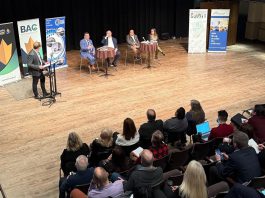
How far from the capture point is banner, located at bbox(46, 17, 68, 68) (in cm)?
1026

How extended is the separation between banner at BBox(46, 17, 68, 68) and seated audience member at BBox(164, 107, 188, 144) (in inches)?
206

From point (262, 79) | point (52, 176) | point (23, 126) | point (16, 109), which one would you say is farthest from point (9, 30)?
point (262, 79)

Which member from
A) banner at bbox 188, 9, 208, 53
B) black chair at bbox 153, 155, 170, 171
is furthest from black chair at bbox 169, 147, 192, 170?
banner at bbox 188, 9, 208, 53

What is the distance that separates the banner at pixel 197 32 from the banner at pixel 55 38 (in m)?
4.39

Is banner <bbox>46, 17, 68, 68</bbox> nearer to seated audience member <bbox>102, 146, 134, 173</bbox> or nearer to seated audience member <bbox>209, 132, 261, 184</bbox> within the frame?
seated audience member <bbox>102, 146, 134, 173</bbox>

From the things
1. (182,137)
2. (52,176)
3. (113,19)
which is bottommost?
(52,176)

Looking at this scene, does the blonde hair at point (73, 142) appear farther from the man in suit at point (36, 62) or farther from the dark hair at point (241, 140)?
the man in suit at point (36, 62)

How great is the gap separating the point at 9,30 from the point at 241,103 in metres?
5.94

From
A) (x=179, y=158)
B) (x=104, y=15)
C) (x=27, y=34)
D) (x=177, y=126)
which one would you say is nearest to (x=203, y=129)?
(x=177, y=126)

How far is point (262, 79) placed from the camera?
406 inches

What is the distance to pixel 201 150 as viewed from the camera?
17.6 feet

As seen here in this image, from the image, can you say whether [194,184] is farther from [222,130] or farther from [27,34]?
[27,34]

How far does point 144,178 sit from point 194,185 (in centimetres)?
60

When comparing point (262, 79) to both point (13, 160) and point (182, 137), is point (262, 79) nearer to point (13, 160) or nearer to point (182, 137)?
point (182, 137)
